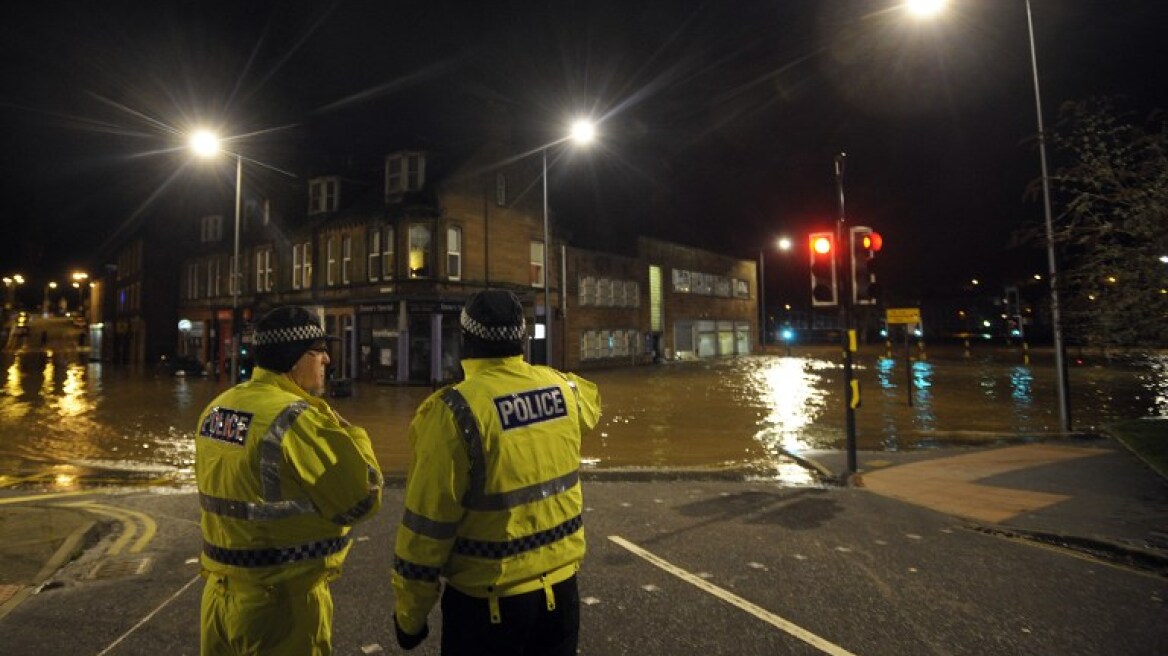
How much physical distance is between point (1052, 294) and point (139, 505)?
1296 cm

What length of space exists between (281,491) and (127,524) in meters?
5.98

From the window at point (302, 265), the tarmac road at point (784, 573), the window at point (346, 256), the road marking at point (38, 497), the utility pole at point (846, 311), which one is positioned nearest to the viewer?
the tarmac road at point (784, 573)

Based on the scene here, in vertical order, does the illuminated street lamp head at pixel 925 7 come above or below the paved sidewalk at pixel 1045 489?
above

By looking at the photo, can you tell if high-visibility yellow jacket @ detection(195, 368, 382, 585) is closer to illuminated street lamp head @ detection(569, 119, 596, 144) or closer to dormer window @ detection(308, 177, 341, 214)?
illuminated street lamp head @ detection(569, 119, 596, 144)

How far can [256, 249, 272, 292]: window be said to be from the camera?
32.8m

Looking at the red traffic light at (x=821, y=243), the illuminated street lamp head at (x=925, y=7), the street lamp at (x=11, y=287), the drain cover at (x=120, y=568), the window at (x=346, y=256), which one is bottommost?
the drain cover at (x=120, y=568)

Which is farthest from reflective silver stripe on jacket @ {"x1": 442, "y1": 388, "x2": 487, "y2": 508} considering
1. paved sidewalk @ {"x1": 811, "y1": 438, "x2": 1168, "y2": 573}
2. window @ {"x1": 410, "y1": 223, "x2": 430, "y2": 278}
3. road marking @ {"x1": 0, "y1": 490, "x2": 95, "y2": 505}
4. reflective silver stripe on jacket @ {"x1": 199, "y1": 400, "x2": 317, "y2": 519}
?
window @ {"x1": 410, "y1": 223, "x2": 430, "y2": 278}

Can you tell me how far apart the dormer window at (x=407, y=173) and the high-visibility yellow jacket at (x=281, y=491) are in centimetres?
2657

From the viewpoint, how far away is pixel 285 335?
2662 millimetres

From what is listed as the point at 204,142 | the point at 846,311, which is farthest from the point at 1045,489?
the point at 204,142

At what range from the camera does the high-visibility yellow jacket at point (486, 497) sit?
2.09 metres

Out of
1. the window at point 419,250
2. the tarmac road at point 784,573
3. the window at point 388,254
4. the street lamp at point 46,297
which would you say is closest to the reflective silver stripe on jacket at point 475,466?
the tarmac road at point 784,573

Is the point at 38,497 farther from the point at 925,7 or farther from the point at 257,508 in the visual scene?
the point at 925,7

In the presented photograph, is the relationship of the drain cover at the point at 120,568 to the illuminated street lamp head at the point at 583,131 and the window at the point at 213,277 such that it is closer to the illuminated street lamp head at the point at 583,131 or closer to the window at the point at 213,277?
the illuminated street lamp head at the point at 583,131
